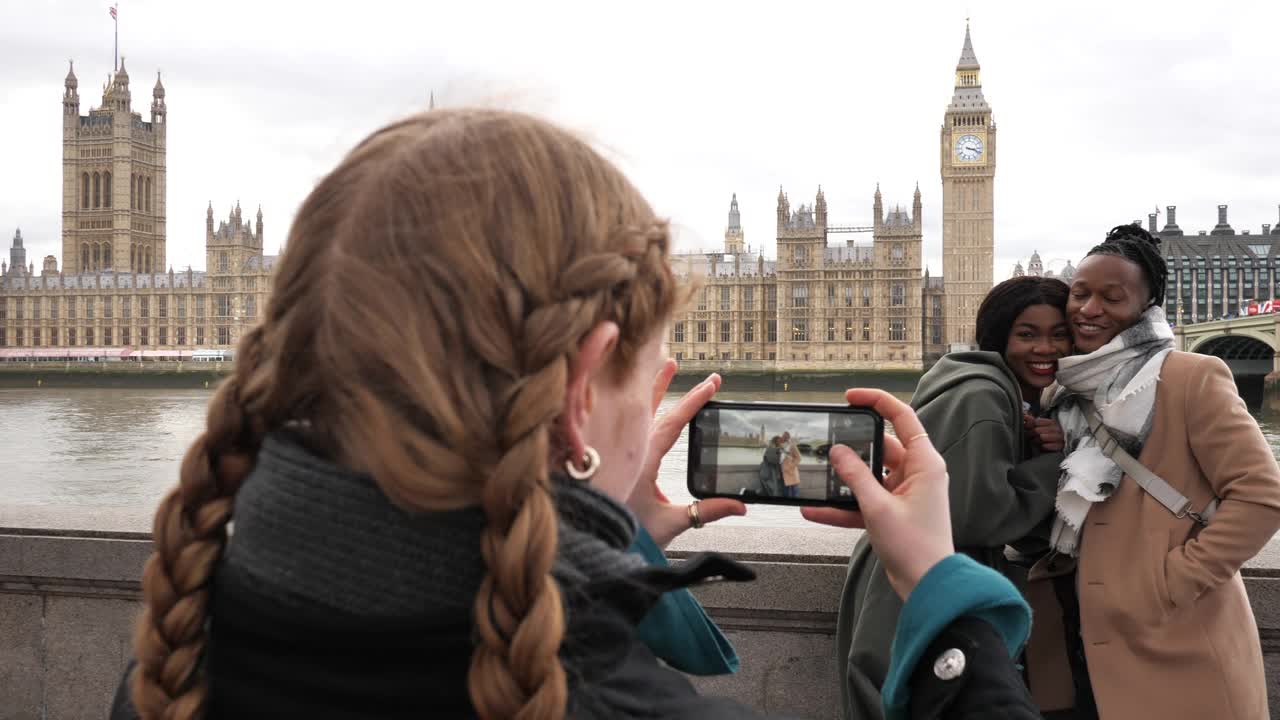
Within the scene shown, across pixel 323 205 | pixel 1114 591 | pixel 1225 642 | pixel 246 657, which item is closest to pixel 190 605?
pixel 246 657

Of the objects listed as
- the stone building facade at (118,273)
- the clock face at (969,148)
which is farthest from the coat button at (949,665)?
the stone building facade at (118,273)

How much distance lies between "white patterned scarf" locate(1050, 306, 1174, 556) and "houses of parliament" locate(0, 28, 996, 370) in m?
34.0

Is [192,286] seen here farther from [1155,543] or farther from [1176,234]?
[1176,234]

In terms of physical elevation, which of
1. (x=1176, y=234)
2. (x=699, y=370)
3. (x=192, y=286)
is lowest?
(x=699, y=370)

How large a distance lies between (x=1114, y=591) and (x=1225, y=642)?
182 mm

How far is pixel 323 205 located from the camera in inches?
23.5

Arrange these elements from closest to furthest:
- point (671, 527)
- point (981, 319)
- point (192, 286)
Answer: point (671, 527) < point (981, 319) < point (192, 286)

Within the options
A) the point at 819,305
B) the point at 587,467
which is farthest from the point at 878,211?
the point at 587,467

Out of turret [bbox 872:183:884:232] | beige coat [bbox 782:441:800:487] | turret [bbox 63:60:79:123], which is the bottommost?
beige coat [bbox 782:441:800:487]

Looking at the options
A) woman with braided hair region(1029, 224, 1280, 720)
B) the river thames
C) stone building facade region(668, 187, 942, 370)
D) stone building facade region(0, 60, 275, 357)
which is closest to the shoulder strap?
woman with braided hair region(1029, 224, 1280, 720)

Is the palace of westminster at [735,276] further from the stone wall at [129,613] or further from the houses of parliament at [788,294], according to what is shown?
the stone wall at [129,613]

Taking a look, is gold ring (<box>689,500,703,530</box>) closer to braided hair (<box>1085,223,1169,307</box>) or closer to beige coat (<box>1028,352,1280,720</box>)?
beige coat (<box>1028,352,1280,720</box>)

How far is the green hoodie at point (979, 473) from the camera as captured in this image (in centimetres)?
161

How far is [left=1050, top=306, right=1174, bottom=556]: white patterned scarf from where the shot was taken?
1675 millimetres
